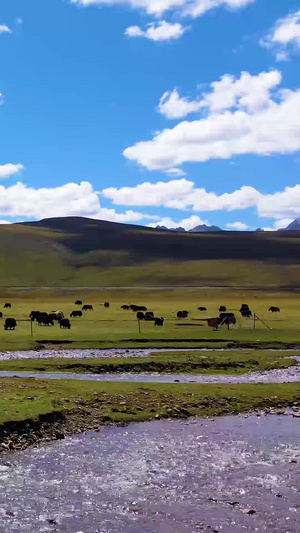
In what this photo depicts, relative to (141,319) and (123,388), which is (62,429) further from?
(141,319)

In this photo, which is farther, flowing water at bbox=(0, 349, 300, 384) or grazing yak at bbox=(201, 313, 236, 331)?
grazing yak at bbox=(201, 313, 236, 331)

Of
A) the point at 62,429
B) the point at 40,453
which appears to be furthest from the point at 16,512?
the point at 62,429

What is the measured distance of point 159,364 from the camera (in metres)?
36.1

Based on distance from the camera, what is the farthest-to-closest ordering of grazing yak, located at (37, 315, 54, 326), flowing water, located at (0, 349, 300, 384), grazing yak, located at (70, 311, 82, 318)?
grazing yak, located at (70, 311, 82, 318) < grazing yak, located at (37, 315, 54, 326) < flowing water, located at (0, 349, 300, 384)

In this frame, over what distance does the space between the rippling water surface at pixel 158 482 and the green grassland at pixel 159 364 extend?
46.1 ft

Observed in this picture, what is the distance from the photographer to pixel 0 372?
3353 centimetres

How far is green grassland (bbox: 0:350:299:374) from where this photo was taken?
34.7 metres

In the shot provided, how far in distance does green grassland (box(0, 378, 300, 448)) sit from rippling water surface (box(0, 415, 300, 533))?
45.0 inches

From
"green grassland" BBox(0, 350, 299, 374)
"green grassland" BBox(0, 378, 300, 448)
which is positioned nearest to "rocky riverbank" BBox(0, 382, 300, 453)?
"green grassland" BBox(0, 378, 300, 448)

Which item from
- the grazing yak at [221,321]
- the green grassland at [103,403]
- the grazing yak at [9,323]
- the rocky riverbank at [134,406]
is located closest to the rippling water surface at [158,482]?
the rocky riverbank at [134,406]

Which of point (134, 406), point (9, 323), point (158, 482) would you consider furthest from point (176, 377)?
point (9, 323)

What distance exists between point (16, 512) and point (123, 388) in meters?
13.9

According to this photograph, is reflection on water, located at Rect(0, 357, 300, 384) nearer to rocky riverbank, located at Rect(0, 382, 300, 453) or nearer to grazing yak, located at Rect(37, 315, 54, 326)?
rocky riverbank, located at Rect(0, 382, 300, 453)

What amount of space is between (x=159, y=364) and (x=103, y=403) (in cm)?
1260
